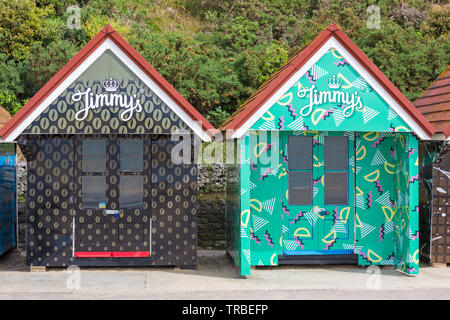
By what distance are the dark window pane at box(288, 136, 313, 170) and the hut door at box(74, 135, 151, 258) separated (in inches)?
108

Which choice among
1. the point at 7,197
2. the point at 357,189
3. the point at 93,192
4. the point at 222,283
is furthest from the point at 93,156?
the point at 357,189

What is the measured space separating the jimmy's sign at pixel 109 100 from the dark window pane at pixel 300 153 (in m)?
2.99

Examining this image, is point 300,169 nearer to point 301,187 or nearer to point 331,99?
point 301,187

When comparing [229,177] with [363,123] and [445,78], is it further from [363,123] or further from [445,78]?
[445,78]

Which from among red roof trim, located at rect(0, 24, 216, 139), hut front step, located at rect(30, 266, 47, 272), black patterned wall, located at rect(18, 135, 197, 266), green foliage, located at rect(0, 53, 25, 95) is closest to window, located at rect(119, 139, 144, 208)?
black patterned wall, located at rect(18, 135, 197, 266)

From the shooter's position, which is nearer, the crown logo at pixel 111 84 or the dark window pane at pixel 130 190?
the crown logo at pixel 111 84

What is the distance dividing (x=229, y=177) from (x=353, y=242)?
2931 millimetres

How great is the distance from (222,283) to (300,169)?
273 cm

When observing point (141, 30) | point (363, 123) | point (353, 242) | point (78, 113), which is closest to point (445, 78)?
point (363, 123)

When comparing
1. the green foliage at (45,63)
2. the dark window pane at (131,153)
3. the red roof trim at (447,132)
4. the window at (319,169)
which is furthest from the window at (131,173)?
the green foliage at (45,63)

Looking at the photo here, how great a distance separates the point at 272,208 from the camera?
32.4ft

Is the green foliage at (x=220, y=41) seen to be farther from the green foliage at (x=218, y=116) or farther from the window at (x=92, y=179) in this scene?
the window at (x=92, y=179)

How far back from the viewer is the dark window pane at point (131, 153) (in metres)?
9.72

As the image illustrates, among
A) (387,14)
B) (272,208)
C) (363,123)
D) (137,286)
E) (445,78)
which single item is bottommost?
(137,286)
